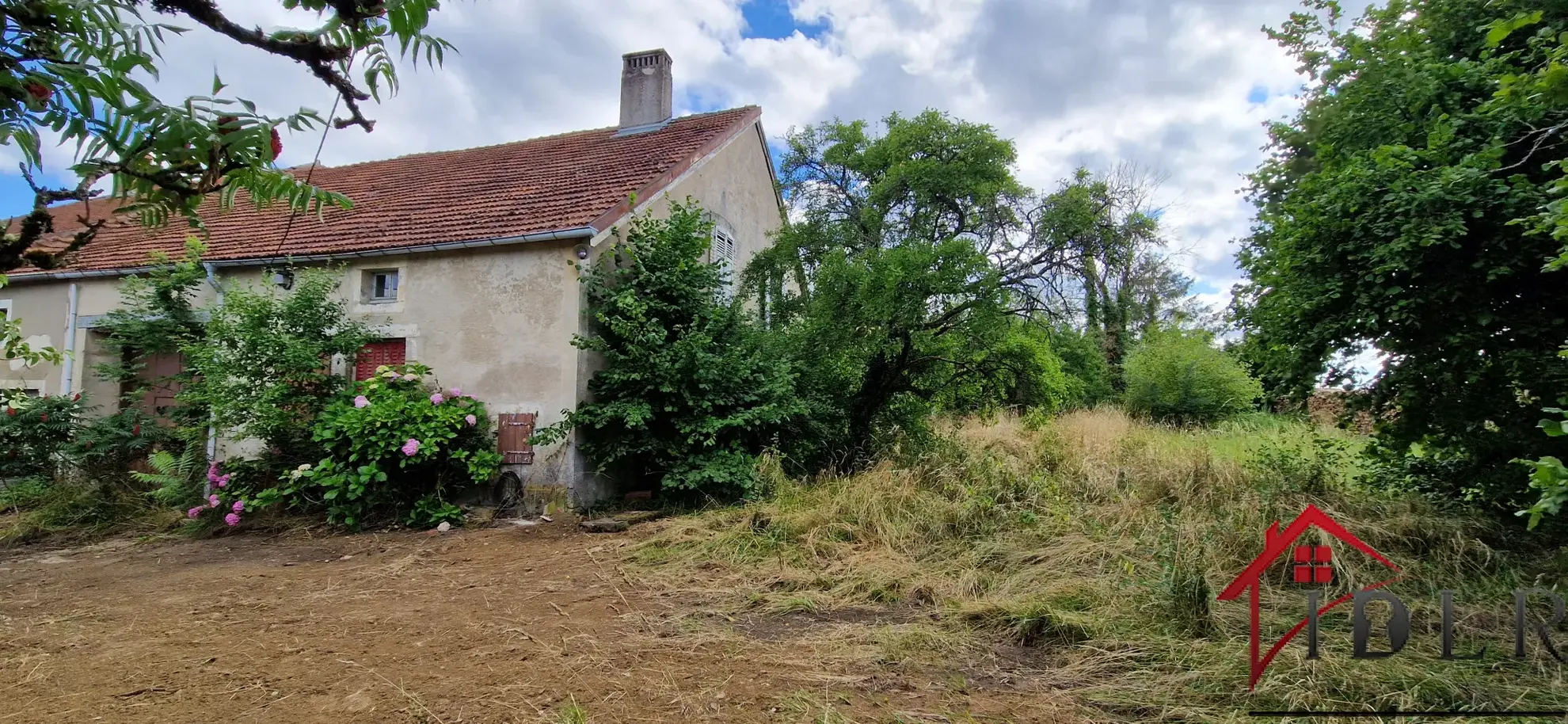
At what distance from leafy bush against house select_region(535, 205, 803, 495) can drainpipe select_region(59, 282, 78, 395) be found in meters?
7.71

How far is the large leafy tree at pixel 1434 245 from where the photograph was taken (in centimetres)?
395

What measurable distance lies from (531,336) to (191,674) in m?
4.83

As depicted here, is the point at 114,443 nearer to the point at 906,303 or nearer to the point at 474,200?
the point at 474,200

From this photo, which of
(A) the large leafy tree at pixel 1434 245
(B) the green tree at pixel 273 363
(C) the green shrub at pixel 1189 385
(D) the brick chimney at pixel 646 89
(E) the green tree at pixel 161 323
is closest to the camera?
(A) the large leafy tree at pixel 1434 245

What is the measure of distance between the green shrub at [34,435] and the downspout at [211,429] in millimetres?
1706

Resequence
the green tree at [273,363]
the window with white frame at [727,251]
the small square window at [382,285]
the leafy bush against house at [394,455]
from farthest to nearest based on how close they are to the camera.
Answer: the window with white frame at [727,251] → the small square window at [382,285] → the green tree at [273,363] → the leafy bush against house at [394,455]

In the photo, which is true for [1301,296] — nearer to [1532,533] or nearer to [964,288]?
[1532,533]

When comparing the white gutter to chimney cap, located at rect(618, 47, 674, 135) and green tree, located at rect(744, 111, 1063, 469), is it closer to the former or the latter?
green tree, located at rect(744, 111, 1063, 469)

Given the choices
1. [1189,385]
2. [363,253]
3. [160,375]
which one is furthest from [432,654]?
[1189,385]

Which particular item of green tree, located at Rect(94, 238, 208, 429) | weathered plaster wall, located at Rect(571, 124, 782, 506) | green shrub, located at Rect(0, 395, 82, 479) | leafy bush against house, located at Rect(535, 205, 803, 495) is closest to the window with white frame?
weathered plaster wall, located at Rect(571, 124, 782, 506)

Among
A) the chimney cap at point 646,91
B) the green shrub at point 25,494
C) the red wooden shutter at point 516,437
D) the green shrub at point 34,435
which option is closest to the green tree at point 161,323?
the green shrub at point 34,435

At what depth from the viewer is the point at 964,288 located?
743 centimetres

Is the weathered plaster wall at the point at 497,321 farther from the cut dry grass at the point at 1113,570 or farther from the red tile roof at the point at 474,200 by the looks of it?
the cut dry grass at the point at 1113,570

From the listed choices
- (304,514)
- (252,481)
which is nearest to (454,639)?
(304,514)
